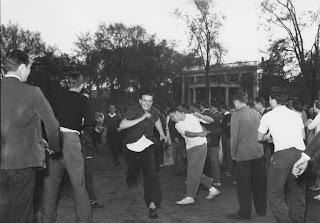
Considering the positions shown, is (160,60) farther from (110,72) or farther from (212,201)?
(212,201)

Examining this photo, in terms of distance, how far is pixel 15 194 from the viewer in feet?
11.2

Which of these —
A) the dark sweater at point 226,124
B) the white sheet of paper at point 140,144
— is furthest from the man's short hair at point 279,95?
the dark sweater at point 226,124

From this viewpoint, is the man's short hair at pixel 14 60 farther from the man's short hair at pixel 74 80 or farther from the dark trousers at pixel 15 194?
the man's short hair at pixel 74 80

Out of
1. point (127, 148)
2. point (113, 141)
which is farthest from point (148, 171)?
point (113, 141)

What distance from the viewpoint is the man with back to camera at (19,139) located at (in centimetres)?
338

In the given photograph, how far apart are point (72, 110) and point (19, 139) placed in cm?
128

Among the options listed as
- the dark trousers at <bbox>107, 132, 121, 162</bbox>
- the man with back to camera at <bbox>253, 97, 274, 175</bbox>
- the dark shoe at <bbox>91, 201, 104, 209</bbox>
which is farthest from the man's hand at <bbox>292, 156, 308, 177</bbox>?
the dark trousers at <bbox>107, 132, 121, 162</bbox>

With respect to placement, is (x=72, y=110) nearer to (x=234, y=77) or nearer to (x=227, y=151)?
(x=227, y=151)

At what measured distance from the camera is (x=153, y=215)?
578cm

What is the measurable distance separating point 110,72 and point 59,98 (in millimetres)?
49178

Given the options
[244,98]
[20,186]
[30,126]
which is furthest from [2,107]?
[244,98]

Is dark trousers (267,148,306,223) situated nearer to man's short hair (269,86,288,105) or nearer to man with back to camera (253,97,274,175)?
man's short hair (269,86,288,105)

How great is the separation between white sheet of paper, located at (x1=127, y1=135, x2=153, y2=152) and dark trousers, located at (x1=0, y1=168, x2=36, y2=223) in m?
2.56

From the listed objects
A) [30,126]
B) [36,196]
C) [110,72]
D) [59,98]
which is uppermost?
[110,72]
